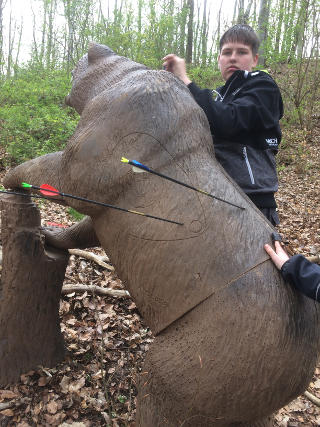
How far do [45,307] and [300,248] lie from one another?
434cm

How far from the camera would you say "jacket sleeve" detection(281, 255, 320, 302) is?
140 cm

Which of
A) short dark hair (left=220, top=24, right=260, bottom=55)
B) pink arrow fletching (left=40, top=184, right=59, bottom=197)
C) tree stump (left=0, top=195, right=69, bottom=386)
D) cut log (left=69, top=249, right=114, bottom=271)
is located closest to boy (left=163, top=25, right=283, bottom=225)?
short dark hair (left=220, top=24, right=260, bottom=55)

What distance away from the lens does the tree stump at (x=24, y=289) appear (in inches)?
108

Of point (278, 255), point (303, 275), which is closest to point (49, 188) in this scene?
point (278, 255)

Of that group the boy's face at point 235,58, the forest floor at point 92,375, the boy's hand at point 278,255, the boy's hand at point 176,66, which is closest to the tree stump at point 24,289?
the forest floor at point 92,375

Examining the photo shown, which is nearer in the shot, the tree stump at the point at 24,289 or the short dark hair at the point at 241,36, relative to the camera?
the short dark hair at the point at 241,36

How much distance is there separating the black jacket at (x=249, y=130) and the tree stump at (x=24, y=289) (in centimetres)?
163

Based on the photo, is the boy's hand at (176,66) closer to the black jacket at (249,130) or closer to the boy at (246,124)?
the boy at (246,124)

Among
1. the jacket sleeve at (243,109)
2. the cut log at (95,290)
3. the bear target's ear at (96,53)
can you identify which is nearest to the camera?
the jacket sleeve at (243,109)

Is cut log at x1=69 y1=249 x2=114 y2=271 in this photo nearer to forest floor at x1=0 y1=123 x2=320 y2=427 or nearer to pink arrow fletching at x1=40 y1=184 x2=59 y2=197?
forest floor at x1=0 y1=123 x2=320 y2=427

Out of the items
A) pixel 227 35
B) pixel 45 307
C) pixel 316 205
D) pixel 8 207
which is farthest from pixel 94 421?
pixel 316 205

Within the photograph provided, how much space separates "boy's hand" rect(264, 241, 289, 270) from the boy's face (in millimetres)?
1332

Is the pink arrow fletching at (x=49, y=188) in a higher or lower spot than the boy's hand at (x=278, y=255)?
higher

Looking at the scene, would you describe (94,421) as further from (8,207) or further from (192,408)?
(8,207)
